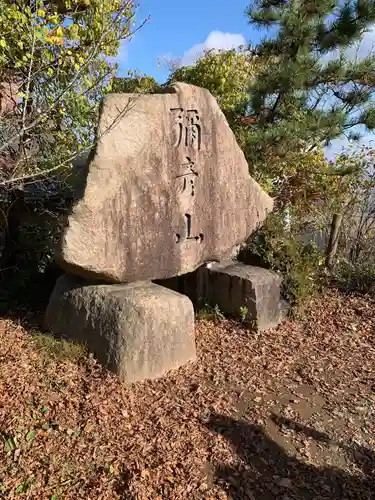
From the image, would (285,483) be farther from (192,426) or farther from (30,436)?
(30,436)

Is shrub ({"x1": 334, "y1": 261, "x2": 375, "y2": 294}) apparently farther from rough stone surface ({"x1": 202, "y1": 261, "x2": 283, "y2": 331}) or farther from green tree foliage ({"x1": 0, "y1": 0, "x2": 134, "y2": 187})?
green tree foliage ({"x1": 0, "y1": 0, "x2": 134, "y2": 187})

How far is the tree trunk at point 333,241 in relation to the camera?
689cm

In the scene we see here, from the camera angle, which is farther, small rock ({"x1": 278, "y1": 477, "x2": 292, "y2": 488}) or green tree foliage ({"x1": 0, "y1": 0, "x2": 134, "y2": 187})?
green tree foliage ({"x1": 0, "y1": 0, "x2": 134, "y2": 187})

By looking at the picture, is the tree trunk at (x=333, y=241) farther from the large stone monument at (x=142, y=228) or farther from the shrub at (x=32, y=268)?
the shrub at (x=32, y=268)

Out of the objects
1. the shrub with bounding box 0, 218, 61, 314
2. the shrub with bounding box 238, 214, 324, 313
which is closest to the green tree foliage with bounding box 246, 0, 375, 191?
the shrub with bounding box 238, 214, 324, 313

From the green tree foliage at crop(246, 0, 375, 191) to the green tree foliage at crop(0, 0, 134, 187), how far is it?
2203 millimetres

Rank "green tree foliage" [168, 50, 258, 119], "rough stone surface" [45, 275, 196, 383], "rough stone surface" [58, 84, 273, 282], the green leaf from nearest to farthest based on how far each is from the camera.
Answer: the green leaf < "rough stone surface" [45, 275, 196, 383] < "rough stone surface" [58, 84, 273, 282] < "green tree foliage" [168, 50, 258, 119]

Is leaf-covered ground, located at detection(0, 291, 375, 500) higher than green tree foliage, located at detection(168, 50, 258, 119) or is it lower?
lower

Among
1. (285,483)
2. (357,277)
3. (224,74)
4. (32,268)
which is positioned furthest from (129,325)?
(224,74)

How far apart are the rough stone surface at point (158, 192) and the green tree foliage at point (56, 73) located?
0.33m

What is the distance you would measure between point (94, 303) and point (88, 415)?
3.18 feet

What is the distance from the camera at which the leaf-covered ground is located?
302cm

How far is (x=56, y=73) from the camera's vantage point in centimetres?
406

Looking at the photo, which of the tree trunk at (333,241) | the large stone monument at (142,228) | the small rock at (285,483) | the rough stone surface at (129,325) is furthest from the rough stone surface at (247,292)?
the small rock at (285,483)
